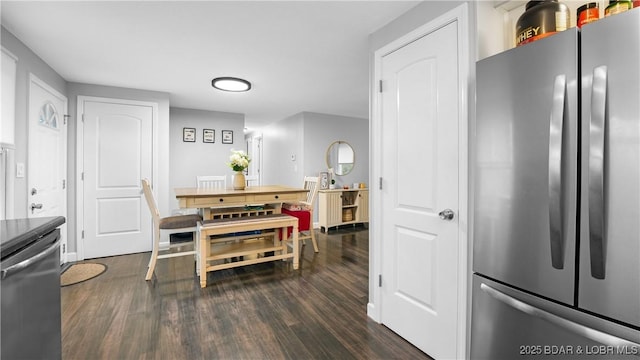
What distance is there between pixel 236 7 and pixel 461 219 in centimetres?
209

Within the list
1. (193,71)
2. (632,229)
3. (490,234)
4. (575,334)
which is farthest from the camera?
(193,71)

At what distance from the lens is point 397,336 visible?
6.61ft

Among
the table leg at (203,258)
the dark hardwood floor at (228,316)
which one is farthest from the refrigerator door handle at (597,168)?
the table leg at (203,258)

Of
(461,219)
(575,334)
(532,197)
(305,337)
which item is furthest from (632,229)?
(305,337)

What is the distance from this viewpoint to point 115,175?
3945 millimetres

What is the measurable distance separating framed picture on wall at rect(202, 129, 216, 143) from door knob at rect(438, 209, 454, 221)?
16.1 feet

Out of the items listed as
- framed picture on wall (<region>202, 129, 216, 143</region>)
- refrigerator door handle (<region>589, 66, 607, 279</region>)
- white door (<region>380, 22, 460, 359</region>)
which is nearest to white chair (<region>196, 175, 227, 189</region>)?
framed picture on wall (<region>202, 129, 216, 143</region>)

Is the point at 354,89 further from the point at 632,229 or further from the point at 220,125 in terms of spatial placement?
the point at 632,229

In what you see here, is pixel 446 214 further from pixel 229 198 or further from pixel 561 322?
pixel 229 198

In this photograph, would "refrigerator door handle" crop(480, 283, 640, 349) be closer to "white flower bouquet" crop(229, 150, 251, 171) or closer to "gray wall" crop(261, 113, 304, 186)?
"white flower bouquet" crop(229, 150, 251, 171)

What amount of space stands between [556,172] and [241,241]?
3481mm

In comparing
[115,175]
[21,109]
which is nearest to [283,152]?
[115,175]

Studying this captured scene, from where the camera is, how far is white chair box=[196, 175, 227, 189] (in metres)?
4.82

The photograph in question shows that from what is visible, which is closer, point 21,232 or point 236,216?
point 21,232
